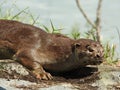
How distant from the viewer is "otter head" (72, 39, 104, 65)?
5469 millimetres

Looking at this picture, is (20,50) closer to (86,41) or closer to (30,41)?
(30,41)

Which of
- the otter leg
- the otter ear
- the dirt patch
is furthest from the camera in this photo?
the otter ear

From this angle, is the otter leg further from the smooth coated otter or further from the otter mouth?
the otter mouth

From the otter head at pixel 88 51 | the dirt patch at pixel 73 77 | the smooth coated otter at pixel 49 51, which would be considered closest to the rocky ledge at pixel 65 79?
the dirt patch at pixel 73 77

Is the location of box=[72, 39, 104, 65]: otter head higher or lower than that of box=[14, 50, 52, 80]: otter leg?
higher

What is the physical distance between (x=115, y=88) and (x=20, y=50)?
1137 millimetres

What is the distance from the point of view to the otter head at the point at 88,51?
5.47 m

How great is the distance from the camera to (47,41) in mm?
5793

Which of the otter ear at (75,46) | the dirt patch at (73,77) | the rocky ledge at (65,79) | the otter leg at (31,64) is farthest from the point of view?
the otter ear at (75,46)

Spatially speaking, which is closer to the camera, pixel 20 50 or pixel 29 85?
pixel 29 85

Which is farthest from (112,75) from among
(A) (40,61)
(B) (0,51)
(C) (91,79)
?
(B) (0,51)

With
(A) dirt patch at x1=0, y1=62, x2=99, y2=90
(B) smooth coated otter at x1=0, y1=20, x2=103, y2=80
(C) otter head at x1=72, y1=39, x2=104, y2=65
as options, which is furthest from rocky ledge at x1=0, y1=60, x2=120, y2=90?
(C) otter head at x1=72, y1=39, x2=104, y2=65

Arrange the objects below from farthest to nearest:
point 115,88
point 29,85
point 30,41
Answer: point 30,41
point 115,88
point 29,85

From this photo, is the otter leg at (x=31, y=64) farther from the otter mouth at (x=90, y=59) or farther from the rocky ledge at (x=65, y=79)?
the otter mouth at (x=90, y=59)
